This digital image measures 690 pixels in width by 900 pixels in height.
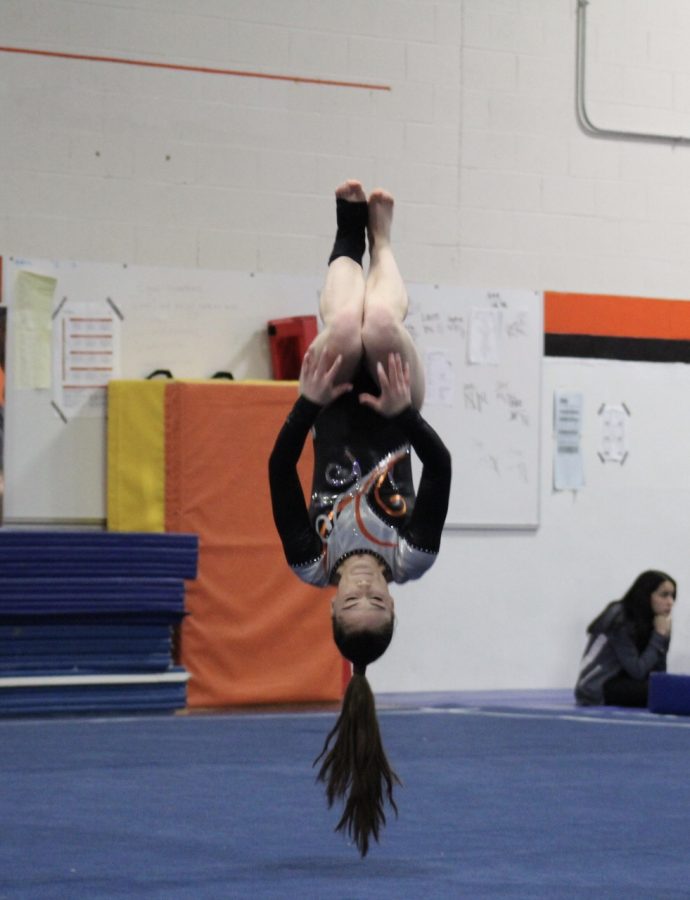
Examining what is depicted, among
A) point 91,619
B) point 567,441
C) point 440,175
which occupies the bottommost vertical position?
point 91,619

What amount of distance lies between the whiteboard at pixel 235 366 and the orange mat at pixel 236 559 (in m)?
0.45

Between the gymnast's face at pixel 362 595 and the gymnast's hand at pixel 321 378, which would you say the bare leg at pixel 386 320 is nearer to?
the gymnast's hand at pixel 321 378

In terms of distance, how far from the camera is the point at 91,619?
25.5ft

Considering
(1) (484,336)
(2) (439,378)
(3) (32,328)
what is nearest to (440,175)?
(1) (484,336)

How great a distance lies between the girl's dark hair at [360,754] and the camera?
411 centimetres

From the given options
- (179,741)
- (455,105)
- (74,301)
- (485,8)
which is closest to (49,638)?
(179,741)

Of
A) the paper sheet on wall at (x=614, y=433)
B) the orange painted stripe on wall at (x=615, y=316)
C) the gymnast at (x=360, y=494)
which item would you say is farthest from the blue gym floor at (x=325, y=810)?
the orange painted stripe on wall at (x=615, y=316)

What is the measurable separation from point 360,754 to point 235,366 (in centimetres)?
459

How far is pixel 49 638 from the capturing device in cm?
769

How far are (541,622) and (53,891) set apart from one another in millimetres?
5640

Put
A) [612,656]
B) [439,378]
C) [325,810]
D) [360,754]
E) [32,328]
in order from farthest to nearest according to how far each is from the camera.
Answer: [439,378]
[612,656]
[32,328]
[325,810]
[360,754]

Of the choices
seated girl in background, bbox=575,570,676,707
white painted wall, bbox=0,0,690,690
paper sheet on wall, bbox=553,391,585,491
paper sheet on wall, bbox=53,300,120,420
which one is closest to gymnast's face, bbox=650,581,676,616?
seated girl in background, bbox=575,570,676,707

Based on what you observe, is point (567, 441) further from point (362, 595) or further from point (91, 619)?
point (362, 595)

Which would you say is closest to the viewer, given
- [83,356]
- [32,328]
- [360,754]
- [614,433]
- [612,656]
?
[360,754]
